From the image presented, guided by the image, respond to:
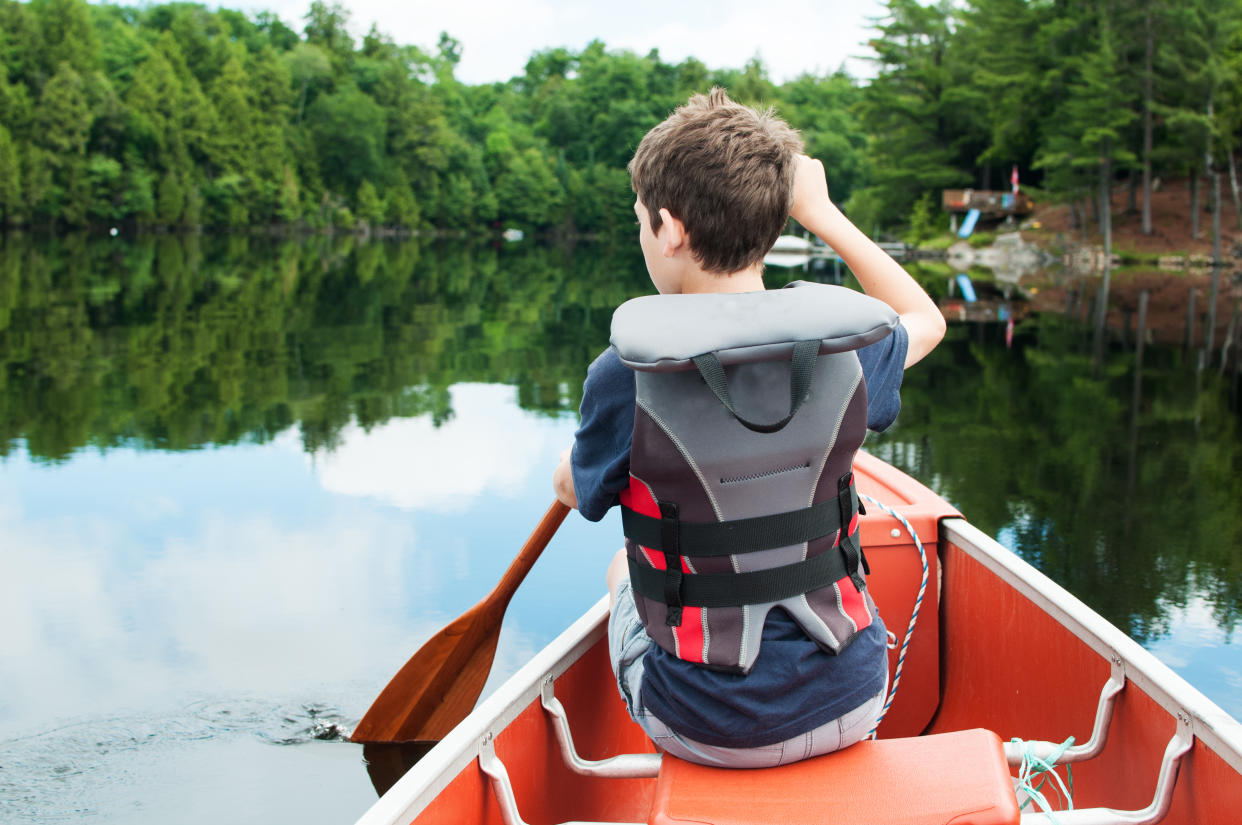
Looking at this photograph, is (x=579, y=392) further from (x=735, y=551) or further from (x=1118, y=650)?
(x=735, y=551)

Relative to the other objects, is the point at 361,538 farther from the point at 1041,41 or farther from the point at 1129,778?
the point at 1041,41

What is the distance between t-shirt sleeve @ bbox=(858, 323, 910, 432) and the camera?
71.1 inches

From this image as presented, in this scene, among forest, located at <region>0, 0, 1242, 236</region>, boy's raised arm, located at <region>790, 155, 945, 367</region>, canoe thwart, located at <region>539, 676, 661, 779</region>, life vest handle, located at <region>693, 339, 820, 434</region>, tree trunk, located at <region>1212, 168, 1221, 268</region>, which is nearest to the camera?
life vest handle, located at <region>693, 339, 820, 434</region>

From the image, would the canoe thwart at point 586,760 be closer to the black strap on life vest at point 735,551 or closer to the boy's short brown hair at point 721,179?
the black strap on life vest at point 735,551

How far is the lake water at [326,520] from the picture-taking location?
3.54m

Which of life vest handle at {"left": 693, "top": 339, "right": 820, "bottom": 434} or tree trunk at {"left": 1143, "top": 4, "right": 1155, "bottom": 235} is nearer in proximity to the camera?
life vest handle at {"left": 693, "top": 339, "right": 820, "bottom": 434}

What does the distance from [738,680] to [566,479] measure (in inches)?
18.0

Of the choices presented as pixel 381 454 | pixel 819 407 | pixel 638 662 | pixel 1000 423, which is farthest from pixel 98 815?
pixel 1000 423

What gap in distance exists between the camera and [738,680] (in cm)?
168

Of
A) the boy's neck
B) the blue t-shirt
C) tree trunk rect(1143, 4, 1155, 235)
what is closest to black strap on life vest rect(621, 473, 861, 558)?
the blue t-shirt

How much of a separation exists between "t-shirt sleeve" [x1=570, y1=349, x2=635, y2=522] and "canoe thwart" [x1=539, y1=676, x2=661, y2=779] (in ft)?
1.86

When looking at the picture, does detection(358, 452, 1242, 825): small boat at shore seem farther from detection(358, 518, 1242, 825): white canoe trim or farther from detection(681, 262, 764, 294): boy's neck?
detection(681, 262, 764, 294): boy's neck

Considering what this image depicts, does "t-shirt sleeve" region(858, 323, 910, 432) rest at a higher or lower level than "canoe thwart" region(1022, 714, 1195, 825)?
higher

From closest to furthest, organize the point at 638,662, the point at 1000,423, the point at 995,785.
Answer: the point at 995,785 → the point at 638,662 → the point at 1000,423
